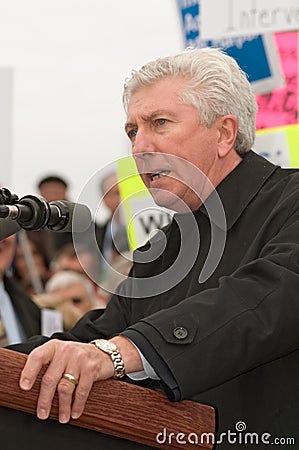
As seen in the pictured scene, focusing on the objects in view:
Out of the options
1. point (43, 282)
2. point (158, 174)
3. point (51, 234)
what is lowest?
point (43, 282)

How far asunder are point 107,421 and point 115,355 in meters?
0.11

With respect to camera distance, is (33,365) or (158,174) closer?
(33,365)

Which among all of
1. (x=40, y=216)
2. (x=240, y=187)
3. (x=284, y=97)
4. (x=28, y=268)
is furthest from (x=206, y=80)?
(x=28, y=268)

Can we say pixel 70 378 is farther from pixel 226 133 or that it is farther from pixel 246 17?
pixel 246 17

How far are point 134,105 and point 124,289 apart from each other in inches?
17.0

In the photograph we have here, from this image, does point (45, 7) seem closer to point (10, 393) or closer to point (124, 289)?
point (124, 289)

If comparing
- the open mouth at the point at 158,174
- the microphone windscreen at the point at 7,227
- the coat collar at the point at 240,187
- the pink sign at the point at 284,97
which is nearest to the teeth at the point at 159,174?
the open mouth at the point at 158,174

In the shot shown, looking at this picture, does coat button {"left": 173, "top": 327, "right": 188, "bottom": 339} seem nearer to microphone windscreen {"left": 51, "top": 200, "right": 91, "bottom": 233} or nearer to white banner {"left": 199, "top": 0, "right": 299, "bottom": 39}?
microphone windscreen {"left": 51, "top": 200, "right": 91, "bottom": 233}

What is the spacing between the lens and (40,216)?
1.57 metres

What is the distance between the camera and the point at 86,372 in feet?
4.55

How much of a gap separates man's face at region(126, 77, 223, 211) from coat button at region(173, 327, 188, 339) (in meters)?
0.47

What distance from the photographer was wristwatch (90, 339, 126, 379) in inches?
57.6

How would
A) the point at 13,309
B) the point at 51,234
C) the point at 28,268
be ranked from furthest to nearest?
the point at 51,234 < the point at 28,268 < the point at 13,309

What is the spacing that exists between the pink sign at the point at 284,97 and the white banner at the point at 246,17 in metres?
0.14
